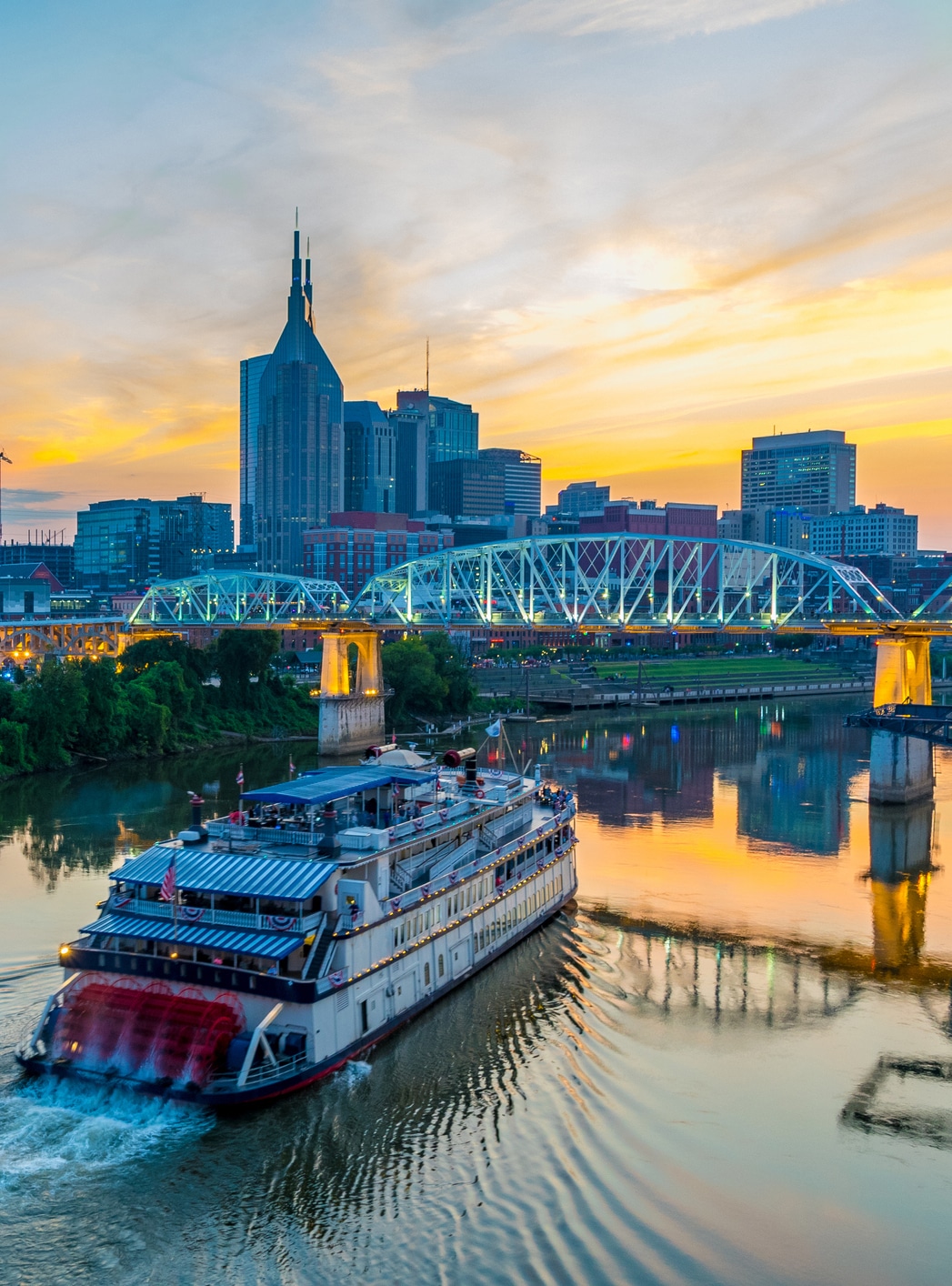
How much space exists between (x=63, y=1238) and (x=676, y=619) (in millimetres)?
82426

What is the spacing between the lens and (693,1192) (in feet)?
70.4

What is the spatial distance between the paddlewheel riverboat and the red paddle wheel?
3cm

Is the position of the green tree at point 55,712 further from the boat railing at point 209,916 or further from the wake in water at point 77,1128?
the wake in water at point 77,1128

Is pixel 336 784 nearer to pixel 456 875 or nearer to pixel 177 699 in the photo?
pixel 456 875

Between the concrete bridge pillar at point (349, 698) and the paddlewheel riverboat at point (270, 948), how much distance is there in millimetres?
49305

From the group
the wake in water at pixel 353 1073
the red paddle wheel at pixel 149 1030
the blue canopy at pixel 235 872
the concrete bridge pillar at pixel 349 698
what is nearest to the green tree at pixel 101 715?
the concrete bridge pillar at pixel 349 698

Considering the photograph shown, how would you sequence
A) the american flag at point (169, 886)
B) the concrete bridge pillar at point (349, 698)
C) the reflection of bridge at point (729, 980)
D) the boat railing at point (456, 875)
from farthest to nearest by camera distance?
the concrete bridge pillar at point (349, 698) < the reflection of bridge at point (729, 980) < the boat railing at point (456, 875) < the american flag at point (169, 886)

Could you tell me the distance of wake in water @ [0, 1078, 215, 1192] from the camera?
2156 cm

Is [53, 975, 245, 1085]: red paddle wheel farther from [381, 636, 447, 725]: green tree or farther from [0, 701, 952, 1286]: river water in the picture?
[381, 636, 447, 725]: green tree

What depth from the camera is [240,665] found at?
294 ft

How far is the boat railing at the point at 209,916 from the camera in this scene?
2547 cm

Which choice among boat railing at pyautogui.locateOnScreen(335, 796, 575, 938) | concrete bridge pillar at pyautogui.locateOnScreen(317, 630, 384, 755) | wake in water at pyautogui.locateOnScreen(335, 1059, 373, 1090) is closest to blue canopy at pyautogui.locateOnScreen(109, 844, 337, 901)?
boat railing at pyautogui.locateOnScreen(335, 796, 575, 938)

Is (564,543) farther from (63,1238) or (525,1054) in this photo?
(63,1238)

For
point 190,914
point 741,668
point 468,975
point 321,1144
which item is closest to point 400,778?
point 468,975
